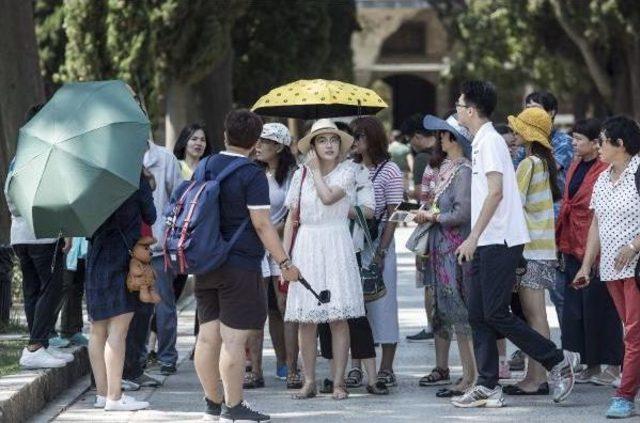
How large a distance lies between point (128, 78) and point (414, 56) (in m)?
53.0

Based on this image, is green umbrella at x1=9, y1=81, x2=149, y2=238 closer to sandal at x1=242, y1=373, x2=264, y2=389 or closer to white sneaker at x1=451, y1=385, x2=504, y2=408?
sandal at x1=242, y1=373, x2=264, y2=389

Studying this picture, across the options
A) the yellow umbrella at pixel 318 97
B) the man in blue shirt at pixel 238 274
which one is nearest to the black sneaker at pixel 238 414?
the man in blue shirt at pixel 238 274

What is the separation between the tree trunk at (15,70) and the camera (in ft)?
54.9

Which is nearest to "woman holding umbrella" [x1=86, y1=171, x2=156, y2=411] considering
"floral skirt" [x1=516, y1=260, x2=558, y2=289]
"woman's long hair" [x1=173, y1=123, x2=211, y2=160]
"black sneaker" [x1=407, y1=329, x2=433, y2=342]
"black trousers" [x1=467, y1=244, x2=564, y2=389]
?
"black trousers" [x1=467, y1=244, x2=564, y2=389]

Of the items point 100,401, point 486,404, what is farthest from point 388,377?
point 100,401

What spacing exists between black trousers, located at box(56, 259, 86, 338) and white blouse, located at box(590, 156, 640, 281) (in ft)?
13.3

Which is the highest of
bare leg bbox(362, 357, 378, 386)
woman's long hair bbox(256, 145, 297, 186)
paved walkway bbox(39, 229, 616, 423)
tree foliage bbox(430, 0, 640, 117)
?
tree foliage bbox(430, 0, 640, 117)

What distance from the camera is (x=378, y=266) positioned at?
436 inches

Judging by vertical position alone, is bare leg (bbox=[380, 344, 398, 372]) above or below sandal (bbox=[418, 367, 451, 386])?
above

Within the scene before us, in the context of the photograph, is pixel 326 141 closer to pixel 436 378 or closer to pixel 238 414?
pixel 436 378

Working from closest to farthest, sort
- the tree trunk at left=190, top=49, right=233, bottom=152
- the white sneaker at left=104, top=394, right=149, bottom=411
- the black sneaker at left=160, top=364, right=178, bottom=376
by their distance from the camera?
the white sneaker at left=104, top=394, right=149, bottom=411 → the black sneaker at left=160, top=364, right=178, bottom=376 → the tree trunk at left=190, top=49, right=233, bottom=152

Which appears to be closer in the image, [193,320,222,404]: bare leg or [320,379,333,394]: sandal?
[193,320,222,404]: bare leg

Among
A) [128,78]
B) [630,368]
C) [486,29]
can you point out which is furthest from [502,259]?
[486,29]

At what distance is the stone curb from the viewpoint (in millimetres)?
9328
